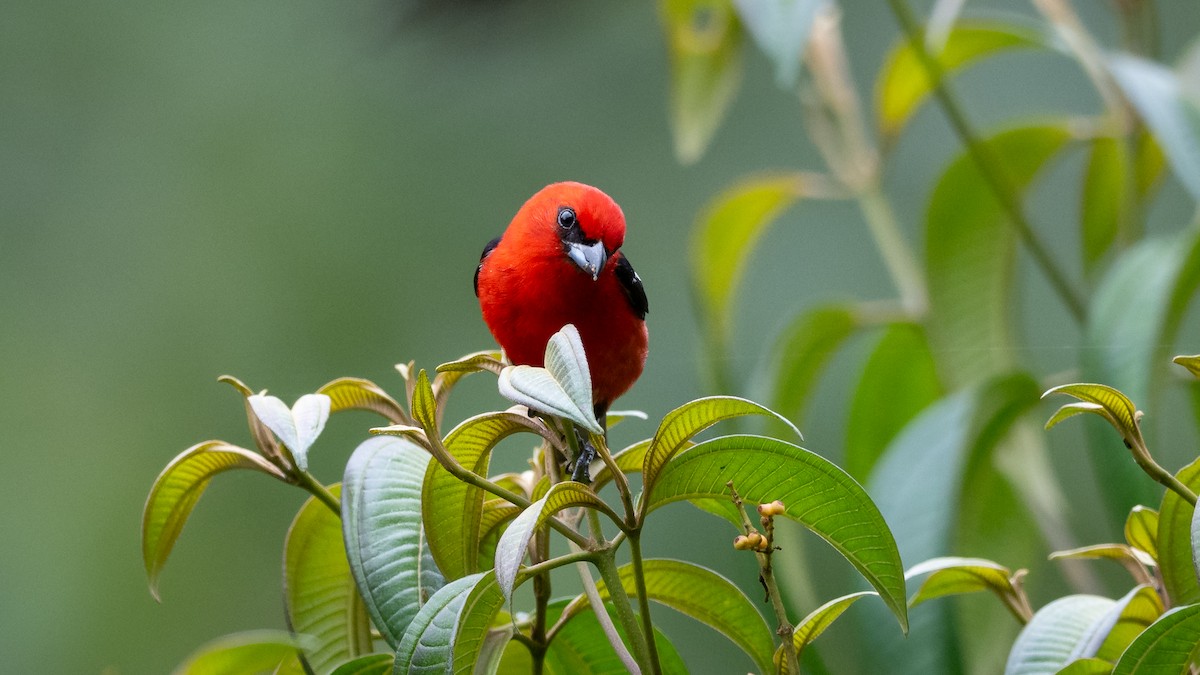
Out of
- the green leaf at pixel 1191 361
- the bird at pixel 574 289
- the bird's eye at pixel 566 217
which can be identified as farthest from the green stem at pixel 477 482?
the bird's eye at pixel 566 217

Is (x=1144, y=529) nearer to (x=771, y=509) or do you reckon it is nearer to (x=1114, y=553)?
(x=1114, y=553)

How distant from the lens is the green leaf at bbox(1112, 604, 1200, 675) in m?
0.60

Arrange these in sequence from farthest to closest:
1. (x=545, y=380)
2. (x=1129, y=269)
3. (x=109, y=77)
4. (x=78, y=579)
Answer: (x=109, y=77), (x=78, y=579), (x=1129, y=269), (x=545, y=380)

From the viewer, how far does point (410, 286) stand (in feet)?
12.7

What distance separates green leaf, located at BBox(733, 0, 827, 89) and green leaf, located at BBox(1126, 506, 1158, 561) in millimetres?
608

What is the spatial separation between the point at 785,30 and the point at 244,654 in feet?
2.92

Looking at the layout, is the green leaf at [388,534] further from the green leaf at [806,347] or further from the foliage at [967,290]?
the green leaf at [806,347]

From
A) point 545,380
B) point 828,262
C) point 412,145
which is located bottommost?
point 828,262

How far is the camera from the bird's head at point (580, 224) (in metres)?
1.17

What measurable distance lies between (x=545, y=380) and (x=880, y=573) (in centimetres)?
21

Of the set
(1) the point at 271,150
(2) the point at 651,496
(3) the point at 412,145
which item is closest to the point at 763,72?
(3) the point at 412,145

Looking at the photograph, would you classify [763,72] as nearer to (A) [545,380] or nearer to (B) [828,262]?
(B) [828,262]

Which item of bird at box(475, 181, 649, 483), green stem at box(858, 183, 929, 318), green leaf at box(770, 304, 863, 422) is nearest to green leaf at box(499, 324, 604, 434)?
bird at box(475, 181, 649, 483)

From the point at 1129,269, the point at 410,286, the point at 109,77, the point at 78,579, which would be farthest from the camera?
the point at 109,77
